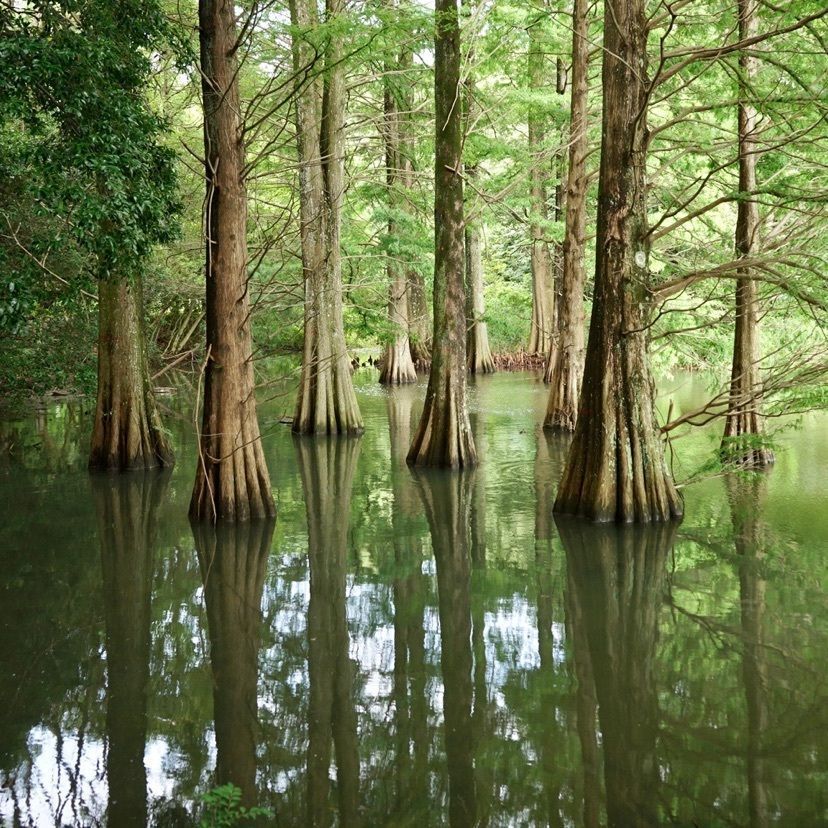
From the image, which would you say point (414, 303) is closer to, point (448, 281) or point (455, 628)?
point (448, 281)

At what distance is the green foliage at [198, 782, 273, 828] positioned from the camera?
3.31 metres

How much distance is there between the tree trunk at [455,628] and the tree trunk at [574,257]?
14.9 ft

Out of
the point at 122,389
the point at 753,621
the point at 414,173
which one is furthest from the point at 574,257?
the point at 753,621

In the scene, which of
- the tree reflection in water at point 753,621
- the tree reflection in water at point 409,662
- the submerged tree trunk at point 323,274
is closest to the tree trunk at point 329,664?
the tree reflection in water at point 409,662

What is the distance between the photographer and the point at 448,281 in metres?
11.9

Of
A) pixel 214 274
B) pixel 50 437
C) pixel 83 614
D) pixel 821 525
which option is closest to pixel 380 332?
pixel 50 437

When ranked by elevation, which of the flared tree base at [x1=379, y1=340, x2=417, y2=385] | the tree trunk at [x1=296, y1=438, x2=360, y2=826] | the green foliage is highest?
the flared tree base at [x1=379, y1=340, x2=417, y2=385]

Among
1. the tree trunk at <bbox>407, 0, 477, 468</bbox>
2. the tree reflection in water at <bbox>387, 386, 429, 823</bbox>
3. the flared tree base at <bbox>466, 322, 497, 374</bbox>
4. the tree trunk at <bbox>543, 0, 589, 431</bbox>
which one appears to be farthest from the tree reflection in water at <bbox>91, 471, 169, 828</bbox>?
the flared tree base at <bbox>466, 322, 497, 374</bbox>

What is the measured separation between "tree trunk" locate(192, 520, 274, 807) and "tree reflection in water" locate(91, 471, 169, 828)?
0.37 metres

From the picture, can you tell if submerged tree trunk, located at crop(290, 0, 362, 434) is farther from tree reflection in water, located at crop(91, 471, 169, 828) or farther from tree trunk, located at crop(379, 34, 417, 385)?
tree reflection in water, located at crop(91, 471, 169, 828)

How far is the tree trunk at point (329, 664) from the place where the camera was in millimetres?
3949

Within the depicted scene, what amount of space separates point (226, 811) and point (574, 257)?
496 inches

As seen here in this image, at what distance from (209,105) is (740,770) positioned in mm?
7296

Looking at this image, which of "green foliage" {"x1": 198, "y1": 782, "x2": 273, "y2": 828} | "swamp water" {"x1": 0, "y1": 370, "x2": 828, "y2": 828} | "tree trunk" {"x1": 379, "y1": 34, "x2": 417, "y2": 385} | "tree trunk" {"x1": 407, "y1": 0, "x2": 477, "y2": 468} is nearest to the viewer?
"green foliage" {"x1": 198, "y1": 782, "x2": 273, "y2": 828}
